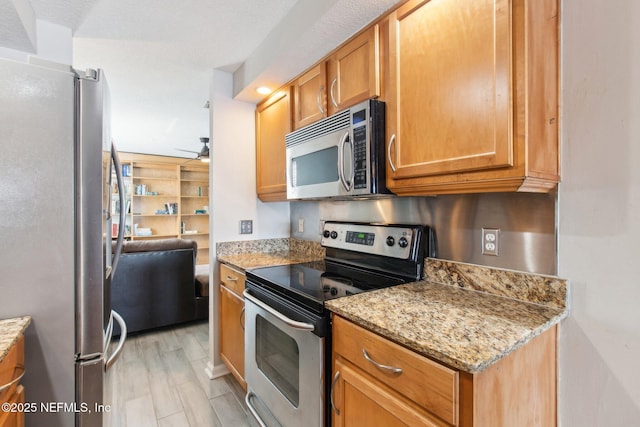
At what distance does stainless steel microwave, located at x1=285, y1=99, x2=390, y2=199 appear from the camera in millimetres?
1356

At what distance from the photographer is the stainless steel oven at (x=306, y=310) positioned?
120cm

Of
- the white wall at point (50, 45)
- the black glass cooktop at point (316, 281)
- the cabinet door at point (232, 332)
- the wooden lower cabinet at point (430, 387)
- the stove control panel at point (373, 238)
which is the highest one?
the white wall at point (50, 45)

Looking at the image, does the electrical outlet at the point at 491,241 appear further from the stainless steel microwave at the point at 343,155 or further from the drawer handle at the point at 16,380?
the drawer handle at the point at 16,380

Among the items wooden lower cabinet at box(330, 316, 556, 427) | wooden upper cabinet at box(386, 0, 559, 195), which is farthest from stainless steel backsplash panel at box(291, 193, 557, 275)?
wooden lower cabinet at box(330, 316, 556, 427)

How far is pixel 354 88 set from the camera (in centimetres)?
154

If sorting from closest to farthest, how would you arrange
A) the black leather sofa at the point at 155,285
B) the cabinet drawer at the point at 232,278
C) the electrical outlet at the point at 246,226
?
the cabinet drawer at the point at 232,278
the electrical outlet at the point at 246,226
the black leather sofa at the point at 155,285

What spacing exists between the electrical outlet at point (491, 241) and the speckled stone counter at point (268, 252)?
46.5 inches

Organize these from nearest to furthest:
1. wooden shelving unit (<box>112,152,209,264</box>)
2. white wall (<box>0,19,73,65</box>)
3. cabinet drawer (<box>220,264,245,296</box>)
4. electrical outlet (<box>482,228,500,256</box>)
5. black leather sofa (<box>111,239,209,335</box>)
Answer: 1. electrical outlet (<box>482,228,500,256</box>)
2. white wall (<box>0,19,73,65</box>)
3. cabinet drawer (<box>220,264,245,296</box>)
4. black leather sofa (<box>111,239,209,335</box>)
5. wooden shelving unit (<box>112,152,209,264</box>)

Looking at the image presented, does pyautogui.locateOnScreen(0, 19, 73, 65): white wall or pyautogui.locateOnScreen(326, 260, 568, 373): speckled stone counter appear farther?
pyautogui.locateOnScreen(0, 19, 73, 65): white wall

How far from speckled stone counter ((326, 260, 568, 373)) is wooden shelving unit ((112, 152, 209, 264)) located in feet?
19.0

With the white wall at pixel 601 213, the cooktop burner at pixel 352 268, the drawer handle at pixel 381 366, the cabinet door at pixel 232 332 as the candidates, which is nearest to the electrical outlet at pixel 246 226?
the cabinet door at pixel 232 332

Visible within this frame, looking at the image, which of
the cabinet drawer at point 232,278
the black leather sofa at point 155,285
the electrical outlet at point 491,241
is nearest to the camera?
the electrical outlet at point 491,241

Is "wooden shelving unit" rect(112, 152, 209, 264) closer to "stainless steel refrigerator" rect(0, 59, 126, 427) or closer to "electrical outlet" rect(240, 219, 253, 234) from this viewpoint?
"electrical outlet" rect(240, 219, 253, 234)

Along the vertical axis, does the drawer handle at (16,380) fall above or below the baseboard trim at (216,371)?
above
